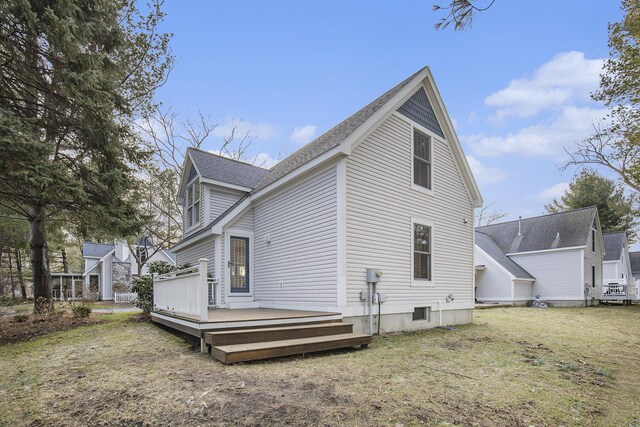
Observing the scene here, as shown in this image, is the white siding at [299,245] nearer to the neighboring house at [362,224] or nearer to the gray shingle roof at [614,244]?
the neighboring house at [362,224]

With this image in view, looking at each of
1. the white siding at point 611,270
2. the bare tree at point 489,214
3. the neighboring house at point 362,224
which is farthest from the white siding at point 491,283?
the bare tree at point 489,214

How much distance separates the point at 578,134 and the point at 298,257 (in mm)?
16853

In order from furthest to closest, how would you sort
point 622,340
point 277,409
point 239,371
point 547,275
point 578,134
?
1. point 547,275
2. point 578,134
3. point 622,340
4. point 239,371
5. point 277,409

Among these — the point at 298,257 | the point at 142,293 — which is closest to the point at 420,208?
the point at 298,257

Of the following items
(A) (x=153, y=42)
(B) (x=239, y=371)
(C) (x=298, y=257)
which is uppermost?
(A) (x=153, y=42)

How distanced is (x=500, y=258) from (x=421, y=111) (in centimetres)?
1570

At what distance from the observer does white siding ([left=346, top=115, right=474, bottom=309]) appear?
8031mm

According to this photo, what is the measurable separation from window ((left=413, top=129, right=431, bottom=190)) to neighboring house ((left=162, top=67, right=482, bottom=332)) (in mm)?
37

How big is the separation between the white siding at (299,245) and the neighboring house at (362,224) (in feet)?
0.10

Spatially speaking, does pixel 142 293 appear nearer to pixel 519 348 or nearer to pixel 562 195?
pixel 519 348

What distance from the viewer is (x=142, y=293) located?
11.4 meters

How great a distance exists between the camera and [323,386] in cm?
424

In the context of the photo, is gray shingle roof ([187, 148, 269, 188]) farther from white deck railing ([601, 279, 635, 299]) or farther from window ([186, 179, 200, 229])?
white deck railing ([601, 279, 635, 299])

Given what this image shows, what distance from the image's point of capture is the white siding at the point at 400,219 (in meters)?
8.03
